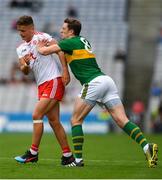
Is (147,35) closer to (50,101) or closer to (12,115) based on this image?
(12,115)

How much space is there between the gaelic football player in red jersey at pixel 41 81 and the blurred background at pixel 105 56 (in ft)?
50.2

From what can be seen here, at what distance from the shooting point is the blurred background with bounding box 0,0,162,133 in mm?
28625

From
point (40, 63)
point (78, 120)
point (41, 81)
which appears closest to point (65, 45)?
point (40, 63)

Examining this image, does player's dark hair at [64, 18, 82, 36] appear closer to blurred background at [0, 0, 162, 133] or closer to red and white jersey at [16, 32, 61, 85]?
red and white jersey at [16, 32, 61, 85]

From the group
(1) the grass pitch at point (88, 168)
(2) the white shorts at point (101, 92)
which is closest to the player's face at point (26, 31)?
(2) the white shorts at point (101, 92)

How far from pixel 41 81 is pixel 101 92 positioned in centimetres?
108

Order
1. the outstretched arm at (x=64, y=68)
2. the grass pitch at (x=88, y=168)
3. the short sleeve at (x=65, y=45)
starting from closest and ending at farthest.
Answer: the grass pitch at (x=88, y=168) < the short sleeve at (x=65, y=45) < the outstretched arm at (x=64, y=68)

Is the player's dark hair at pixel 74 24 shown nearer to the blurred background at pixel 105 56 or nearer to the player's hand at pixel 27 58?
the player's hand at pixel 27 58

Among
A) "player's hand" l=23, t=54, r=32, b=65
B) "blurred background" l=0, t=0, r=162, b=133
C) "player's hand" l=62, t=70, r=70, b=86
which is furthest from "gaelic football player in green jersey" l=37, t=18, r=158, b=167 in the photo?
"blurred background" l=0, t=0, r=162, b=133

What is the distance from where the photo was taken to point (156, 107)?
99.9 ft

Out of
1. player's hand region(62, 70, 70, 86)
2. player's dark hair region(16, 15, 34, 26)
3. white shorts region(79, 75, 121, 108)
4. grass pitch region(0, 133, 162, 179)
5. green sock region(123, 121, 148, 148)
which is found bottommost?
grass pitch region(0, 133, 162, 179)

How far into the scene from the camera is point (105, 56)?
33.2 m

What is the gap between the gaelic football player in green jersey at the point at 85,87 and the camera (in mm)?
11945

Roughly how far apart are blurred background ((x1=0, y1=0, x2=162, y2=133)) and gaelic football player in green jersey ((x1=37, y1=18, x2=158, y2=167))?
15.8 m
